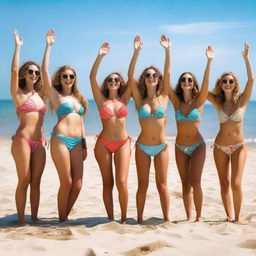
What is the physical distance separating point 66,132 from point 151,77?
157cm

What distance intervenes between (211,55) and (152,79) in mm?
1101

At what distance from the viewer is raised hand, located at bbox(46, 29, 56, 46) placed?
6336mm

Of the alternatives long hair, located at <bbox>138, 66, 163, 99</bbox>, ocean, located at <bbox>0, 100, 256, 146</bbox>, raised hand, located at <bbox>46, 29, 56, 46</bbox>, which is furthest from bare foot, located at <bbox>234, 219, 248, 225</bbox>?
ocean, located at <bbox>0, 100, 256, 146</bbox>

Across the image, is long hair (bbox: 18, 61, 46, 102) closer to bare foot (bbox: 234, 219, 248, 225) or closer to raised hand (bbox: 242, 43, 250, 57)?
raised hand (bbox: 242, 43, 250, 57)

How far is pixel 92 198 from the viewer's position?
8.30 metres

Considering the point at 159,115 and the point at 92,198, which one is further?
the point at 92,198

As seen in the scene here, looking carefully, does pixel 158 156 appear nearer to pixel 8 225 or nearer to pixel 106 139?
pixel 106 139

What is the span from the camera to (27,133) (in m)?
5.94

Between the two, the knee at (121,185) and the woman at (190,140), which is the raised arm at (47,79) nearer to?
the knee at (121,185)

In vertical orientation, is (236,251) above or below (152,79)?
below

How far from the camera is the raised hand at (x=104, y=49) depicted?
6375mm

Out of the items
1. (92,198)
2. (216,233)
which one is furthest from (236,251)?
A: (92,198)

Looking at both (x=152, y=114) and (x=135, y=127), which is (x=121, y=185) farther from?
(x=135, y=127)

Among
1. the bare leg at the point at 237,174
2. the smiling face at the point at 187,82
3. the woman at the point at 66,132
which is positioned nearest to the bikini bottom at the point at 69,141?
the woman at the point at 66,132
